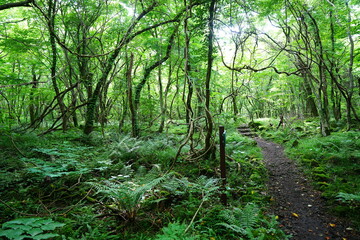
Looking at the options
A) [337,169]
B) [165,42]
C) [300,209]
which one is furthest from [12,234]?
[165,42]

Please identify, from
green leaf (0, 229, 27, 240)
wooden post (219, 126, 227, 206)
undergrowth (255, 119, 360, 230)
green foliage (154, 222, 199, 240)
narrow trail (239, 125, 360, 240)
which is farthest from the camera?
undergrowth (255, 119, 360, 230)

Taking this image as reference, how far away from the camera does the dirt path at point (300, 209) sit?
10.9 ft

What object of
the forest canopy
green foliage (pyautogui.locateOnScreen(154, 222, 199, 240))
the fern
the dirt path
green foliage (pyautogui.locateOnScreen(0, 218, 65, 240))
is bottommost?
the dirt path

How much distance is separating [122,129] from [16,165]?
5.52 m

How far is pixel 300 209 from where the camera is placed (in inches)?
161

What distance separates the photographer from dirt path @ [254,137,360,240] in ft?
10.9

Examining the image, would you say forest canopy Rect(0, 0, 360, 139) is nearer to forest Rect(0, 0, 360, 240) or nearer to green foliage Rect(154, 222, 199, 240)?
forest Rect(0, 0, 360, 240)

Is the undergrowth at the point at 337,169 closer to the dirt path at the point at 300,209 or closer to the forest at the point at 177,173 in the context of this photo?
the forest at the point at 177,173

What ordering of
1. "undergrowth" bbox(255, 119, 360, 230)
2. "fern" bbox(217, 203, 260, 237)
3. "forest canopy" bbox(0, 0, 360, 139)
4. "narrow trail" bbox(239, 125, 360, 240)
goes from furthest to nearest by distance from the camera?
"forest canopy" bbox(0, 0, 360, 139), "undergrowth" bbox(255, 119, 360, 230), "narrow trail" bbox(239, 125, 360, 240), "fern" bbox(217, 203, 260, 237)

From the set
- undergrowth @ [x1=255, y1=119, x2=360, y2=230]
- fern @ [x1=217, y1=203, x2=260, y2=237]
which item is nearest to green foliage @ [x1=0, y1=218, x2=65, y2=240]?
fern @ [x1=217, y1=203, x2=260, y2=237]

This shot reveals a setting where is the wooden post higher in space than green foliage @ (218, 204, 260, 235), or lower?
higher

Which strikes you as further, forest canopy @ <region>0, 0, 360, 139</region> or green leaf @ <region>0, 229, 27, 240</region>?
forest canopy @ <region>0, 0, 360, 139</region>

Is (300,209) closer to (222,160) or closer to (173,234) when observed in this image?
(222,160)

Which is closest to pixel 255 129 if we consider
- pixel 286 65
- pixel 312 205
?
pixel 286 65
